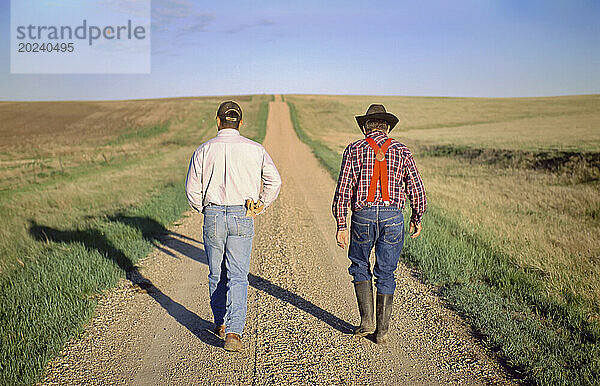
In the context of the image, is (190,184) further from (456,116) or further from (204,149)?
(456,116)

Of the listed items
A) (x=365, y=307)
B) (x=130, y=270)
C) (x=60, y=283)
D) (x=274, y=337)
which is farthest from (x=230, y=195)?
(x=130, y=270)

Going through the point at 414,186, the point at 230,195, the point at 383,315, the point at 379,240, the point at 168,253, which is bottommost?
the point at 168,253

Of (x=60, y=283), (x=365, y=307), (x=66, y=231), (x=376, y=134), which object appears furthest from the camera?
(x=66, y=231)

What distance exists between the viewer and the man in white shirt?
3.91m

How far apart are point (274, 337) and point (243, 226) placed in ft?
3.77

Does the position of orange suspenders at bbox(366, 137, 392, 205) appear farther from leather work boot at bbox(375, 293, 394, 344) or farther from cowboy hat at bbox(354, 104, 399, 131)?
leather work boot at bbox(375, 293, 394, 344)

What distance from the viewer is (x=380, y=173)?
12.9 feet

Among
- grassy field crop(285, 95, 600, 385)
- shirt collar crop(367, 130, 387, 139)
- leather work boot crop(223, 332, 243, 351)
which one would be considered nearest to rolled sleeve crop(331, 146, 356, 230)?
shirt collar crop(367, 130, 387, 139)

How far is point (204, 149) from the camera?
3.92m

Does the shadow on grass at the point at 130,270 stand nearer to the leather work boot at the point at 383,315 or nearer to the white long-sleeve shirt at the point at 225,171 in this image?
the white long-sleeve shirt at the point at 225,171

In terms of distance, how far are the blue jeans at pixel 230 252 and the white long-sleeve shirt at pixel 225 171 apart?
0.10 metres

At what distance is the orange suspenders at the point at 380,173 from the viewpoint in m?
3.91

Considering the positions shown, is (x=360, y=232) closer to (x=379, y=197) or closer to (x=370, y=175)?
(x=379, y=197)

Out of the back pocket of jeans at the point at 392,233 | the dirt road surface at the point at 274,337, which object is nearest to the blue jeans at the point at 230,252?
the dirt road surface at the point at 274,337
